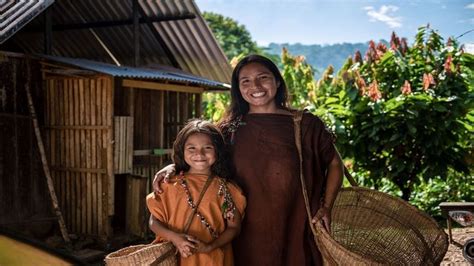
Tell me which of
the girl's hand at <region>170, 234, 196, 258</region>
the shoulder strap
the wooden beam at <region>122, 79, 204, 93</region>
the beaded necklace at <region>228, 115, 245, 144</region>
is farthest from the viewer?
the wooden beam at <region>122, 79, 204, 93</region>

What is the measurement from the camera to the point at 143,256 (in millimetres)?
2086

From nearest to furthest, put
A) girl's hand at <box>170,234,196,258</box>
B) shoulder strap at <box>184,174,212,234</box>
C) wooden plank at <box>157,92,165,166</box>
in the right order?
1. girl's hand at <box>170,234,196,258</box>
2. shoulder strap at <box>184,174,212,234</box>
3. wooden plank at <box>157,92,165,166</box>

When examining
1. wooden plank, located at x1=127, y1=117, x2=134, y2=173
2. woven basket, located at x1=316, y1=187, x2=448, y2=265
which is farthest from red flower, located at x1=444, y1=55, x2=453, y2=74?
woven basket, located at x1=316, y1=187, x2=448, y2=265

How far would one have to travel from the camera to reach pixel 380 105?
23.9 feet

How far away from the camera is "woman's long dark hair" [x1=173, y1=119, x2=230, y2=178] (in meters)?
2.47

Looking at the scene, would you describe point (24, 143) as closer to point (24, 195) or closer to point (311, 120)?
point (24, 195)

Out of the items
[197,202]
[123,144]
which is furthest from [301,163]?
[123,144]

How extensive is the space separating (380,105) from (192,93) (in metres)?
2.81

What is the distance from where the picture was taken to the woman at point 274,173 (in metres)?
2.52

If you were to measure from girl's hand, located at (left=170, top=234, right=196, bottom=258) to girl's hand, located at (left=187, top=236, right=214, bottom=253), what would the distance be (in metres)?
0.01

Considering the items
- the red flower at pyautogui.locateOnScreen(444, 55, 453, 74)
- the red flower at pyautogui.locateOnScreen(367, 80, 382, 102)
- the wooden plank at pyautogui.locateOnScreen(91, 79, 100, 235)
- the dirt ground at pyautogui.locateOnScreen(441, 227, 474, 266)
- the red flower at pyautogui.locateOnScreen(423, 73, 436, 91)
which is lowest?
the dirt ground at pyautogui.locateOnScreen(441, 227, 474, 266)

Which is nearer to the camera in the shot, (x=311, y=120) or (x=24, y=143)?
(x=311, y=120)

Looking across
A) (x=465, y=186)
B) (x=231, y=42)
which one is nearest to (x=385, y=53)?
(x=465, y=186)

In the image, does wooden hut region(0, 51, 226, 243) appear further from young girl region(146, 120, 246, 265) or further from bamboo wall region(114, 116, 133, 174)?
young girl region(146, 120, 246, 265)
